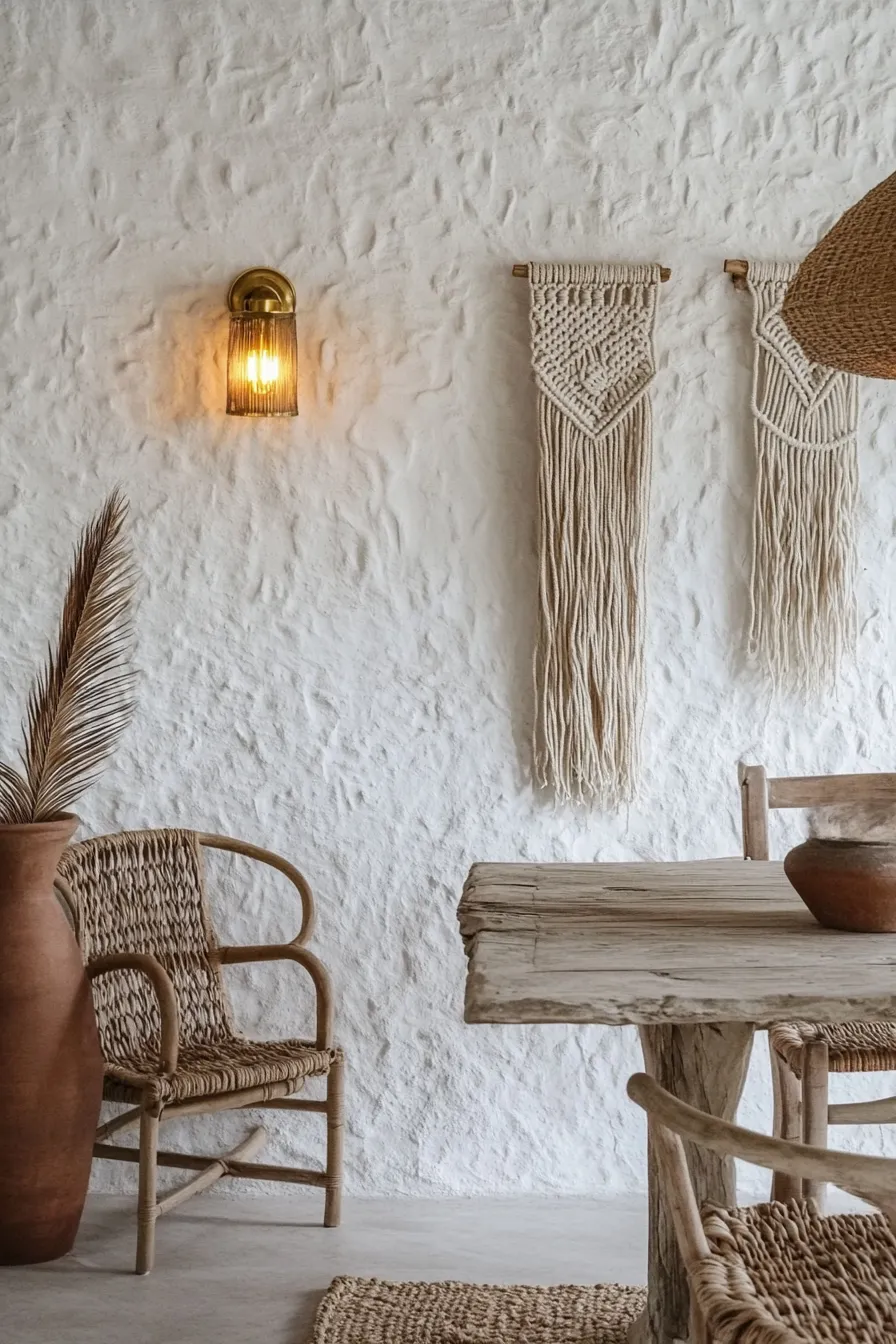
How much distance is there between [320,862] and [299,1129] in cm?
59

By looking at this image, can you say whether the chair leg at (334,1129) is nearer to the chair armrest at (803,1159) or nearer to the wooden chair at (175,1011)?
the wooden chair at (175,1011)

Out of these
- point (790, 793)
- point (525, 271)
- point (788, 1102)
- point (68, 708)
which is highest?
point (525, 271)

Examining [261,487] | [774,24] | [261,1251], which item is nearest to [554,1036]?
[261,1251]

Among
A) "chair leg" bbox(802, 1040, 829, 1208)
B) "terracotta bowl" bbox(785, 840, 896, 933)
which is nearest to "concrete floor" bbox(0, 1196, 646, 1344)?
"chair leg" bbox(802, 1040, 829, 1208)

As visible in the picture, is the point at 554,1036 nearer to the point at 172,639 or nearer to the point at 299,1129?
the point at 299,1129

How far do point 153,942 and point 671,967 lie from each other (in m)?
1.56

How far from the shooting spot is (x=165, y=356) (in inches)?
124

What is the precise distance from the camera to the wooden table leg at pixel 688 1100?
2.01 metres

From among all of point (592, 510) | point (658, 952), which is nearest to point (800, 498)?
point (592, 510)

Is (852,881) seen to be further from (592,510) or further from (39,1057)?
(39,1057)

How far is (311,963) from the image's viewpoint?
9.51 ft

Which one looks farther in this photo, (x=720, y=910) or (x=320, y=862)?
(x=320, y=862)

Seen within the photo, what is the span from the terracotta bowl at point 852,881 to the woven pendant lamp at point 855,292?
0.70 meters

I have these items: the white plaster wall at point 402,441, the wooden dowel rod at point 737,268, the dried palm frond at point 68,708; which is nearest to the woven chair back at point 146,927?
the white plaster wall at point 402,441
